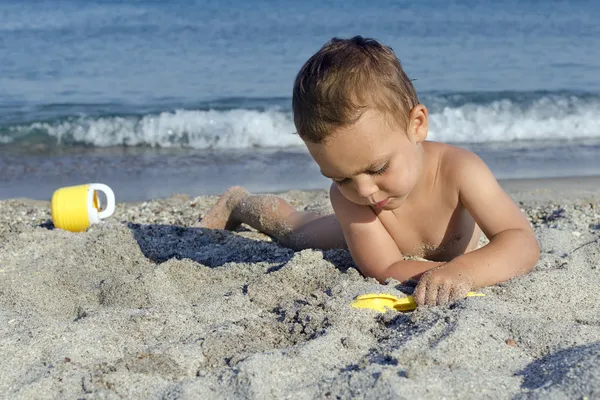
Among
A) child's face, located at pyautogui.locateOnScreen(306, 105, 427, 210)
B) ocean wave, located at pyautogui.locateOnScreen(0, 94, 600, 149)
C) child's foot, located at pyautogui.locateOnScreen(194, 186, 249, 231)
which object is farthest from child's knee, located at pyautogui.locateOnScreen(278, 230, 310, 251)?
ocean wave, located at pyautogui.locateOnScreen(0, 94, 600, 149)

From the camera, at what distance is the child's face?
2809mm

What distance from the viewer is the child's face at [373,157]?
2809 mm

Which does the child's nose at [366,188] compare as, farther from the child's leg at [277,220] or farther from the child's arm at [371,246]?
the child's leg at [277,220]

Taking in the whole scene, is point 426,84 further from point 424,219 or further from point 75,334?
point 75,334

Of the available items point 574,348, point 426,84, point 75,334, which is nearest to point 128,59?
point 426,84

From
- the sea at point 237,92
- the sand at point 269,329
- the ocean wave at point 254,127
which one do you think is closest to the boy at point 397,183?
the sand at point 269,329

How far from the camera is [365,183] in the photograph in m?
2.90

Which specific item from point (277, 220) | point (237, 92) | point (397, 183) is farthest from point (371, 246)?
point (237, 92)

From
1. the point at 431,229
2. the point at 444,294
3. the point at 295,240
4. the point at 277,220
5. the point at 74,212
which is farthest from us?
the point at 74,212

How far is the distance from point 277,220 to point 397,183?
1.58 metres

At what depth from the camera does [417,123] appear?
10.0ft

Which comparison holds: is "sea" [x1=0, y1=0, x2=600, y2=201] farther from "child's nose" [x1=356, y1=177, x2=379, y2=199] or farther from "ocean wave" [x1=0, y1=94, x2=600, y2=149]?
"child's nose" [x1=356, y1=177, x2=379, y2=199]

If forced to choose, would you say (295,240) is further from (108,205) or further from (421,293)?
(421,293)

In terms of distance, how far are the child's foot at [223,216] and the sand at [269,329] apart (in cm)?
52
